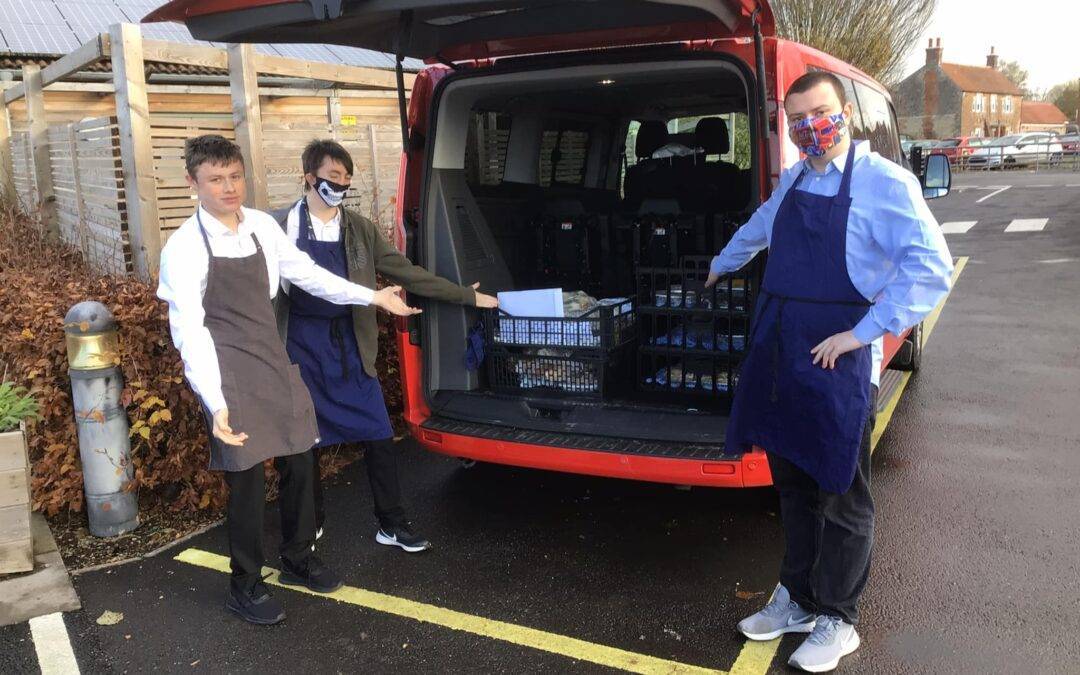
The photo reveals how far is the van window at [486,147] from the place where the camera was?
454cm

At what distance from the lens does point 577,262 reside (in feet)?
16.5

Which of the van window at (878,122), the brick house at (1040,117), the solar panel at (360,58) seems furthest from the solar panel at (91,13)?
the brick house at (1040,117)

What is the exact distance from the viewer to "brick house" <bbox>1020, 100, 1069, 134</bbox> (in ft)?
236

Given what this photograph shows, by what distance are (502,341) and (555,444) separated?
68 centimetres

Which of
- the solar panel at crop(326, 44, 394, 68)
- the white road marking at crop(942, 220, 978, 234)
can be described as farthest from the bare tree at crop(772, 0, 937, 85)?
the solar panel at crop(326, 44, 394, 68)

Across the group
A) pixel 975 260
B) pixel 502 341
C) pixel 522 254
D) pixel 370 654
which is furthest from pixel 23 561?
pixel 975 260

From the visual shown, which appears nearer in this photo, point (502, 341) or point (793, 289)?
point (793, 289)

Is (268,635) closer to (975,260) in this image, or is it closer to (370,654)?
(370,654)

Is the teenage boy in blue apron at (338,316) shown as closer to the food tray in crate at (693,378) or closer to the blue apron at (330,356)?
the blue apron at (330,356)

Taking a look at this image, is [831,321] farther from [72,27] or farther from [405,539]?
[72,27]

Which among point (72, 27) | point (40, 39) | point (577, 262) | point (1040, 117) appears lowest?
point (577, 262)

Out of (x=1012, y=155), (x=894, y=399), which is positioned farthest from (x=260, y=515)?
(x=1012, y=155)

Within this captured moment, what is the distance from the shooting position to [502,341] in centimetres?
406

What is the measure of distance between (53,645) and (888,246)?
10.3 ft
